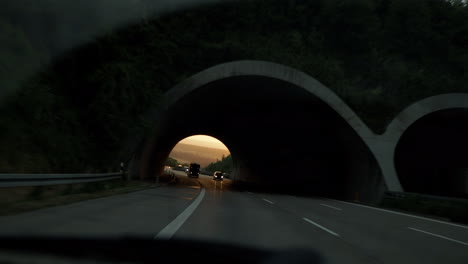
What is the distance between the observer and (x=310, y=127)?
31.0 m

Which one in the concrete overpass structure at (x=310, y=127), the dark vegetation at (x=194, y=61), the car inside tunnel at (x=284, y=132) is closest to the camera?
the dark vegetation at (x=194, y=61)

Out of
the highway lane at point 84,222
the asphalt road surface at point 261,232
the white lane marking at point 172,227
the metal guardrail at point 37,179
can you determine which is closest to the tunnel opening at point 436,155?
the asphalt road surface at point 261,232

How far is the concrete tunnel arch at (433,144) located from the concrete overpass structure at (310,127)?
2.5 inches

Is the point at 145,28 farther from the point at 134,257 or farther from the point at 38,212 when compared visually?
the point at 134,257

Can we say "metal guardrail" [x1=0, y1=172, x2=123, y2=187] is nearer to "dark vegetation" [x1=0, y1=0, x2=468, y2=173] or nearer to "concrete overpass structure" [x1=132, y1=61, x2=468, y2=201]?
"dark vegetation" [x1=0, y1=0, x2=468, y2=173]

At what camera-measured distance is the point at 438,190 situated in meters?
30.9

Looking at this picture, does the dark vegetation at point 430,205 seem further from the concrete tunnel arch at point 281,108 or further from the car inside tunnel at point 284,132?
the car inside tunnel at point 284,132

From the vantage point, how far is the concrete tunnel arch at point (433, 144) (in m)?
24.0

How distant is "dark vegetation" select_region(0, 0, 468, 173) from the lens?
1571 centimetres

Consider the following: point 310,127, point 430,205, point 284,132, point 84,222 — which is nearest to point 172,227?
point 84,222

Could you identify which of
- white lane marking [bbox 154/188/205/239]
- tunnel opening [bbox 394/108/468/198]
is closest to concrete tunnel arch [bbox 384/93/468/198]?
tunnel opening [bbox 394/108/468/198]

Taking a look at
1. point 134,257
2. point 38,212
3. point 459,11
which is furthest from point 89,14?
point 459,11

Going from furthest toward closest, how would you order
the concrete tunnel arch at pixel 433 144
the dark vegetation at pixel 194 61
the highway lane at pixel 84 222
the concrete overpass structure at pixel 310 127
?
1. the concrete overpass structure at pixel 310 127
2. the concrete tunnel arch at pixel 433 144
3. the dark vegetation at pixel 194 61
4. the highway lane at pixel 84 222

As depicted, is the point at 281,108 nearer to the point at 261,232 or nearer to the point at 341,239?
the point at 341,239
